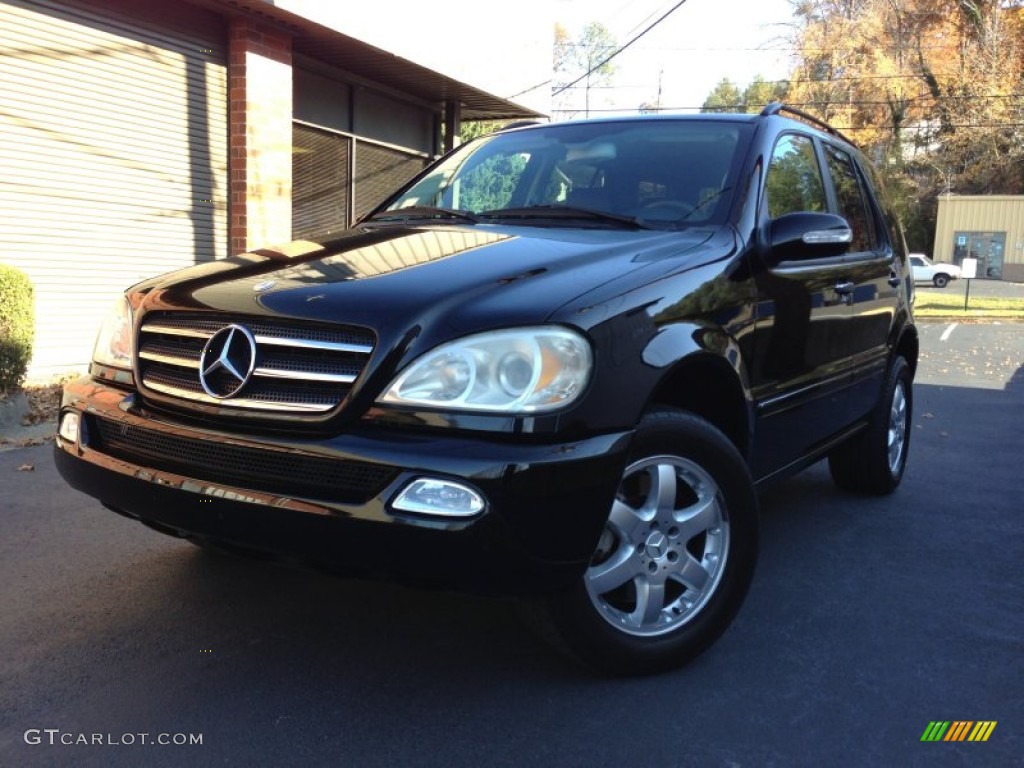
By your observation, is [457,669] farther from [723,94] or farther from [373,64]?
[723,94]

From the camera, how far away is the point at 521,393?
2307mm

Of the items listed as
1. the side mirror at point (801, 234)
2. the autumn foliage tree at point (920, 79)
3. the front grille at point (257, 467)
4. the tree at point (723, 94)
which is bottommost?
the front grille at point (257, 467)

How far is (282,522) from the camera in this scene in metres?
2.31

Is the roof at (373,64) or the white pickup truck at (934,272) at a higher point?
the roof at (373,64)

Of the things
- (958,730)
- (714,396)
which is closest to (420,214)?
(714,396)

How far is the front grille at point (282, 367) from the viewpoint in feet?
7.78

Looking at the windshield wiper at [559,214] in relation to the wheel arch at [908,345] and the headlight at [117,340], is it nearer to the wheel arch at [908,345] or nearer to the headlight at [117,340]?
the headlight at [117,340]

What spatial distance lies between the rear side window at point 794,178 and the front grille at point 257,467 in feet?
6.69

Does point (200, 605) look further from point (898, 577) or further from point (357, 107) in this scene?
point (357, 107)

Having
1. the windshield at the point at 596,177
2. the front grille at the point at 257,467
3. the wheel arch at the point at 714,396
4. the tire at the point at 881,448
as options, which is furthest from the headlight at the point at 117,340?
the tire at the point at 881,448

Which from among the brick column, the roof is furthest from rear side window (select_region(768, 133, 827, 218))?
the brick column

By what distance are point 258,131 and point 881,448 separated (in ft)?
24.6

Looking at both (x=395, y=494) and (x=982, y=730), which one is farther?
(x=982, y=730)

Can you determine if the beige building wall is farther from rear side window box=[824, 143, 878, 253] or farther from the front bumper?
the front bumper
